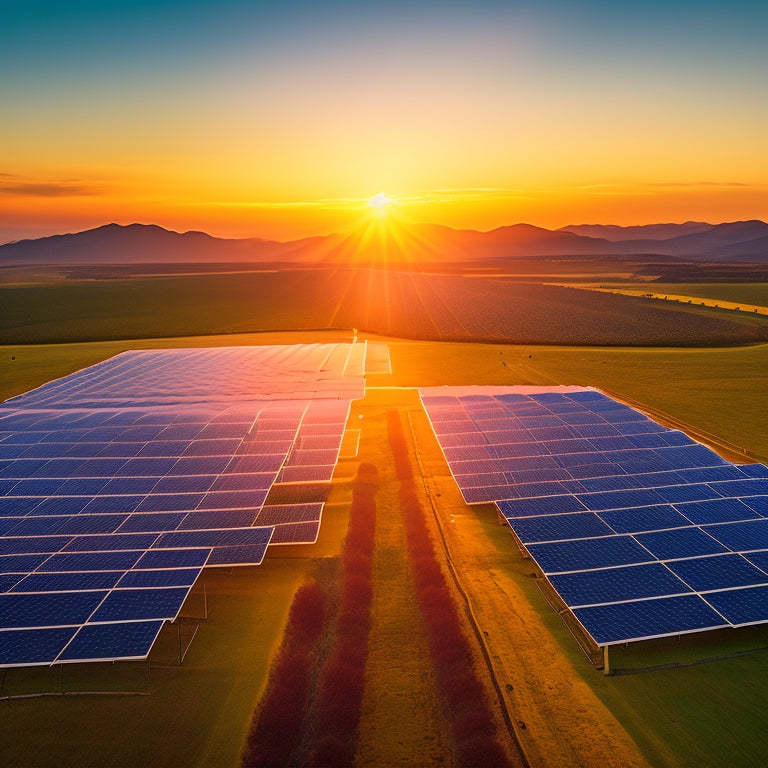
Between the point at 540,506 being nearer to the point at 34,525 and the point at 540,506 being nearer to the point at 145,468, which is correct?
the point at 145,468

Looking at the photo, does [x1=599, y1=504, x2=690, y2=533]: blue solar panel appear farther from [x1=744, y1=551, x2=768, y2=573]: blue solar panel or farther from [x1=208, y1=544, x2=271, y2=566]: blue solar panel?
[x1=208, y1=544, x2=271, y2=566]: blue solar panel

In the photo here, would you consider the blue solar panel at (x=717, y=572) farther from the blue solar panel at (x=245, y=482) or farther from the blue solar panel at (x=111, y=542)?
the blue solar panel at (x=111, y=542)

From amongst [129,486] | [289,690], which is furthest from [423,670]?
[129,486]

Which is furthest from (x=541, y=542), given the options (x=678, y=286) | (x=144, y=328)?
(x=678, y=286)

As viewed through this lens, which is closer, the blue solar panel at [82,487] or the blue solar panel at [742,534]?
the blue solar panel at [742,534]

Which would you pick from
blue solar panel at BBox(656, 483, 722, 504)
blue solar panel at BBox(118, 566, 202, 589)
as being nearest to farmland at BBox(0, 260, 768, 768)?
blue solar panel at BBox(118, 566, 202, 589)

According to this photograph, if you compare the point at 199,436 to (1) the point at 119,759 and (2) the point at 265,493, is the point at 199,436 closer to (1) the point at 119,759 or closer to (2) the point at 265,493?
(2) the point at 265,493

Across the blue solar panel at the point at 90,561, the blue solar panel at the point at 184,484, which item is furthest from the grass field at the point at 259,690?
the blue solar panel at the point at 184,484
